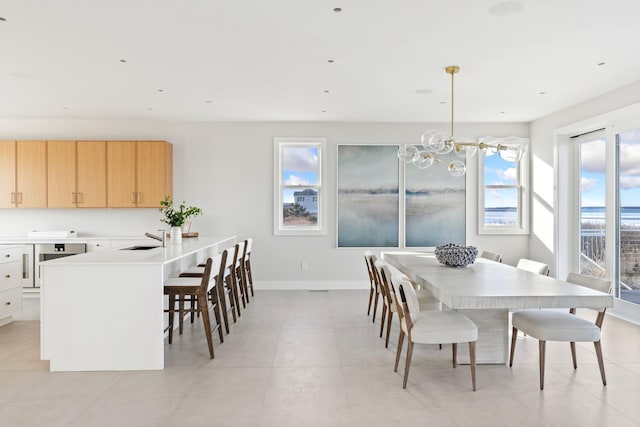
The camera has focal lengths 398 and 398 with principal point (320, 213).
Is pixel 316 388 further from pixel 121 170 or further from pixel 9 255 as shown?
pixel 121 170

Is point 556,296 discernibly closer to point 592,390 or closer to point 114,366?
point 592,390

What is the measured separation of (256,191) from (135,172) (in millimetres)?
1851

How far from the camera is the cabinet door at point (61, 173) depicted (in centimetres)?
603

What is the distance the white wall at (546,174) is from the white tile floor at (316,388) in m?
2.27

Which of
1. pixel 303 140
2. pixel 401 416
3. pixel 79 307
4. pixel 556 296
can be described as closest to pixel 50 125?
pixel 303 140

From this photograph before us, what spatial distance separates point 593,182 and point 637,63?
1.96 m

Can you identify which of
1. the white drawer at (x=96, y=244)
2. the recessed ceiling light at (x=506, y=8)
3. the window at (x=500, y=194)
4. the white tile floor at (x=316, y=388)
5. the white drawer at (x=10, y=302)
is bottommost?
the white tile floor at (x=316, y=388)

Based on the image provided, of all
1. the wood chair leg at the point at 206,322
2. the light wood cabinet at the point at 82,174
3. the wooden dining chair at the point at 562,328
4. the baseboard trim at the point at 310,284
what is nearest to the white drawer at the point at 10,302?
the light wood cabinet at the point at 82,174

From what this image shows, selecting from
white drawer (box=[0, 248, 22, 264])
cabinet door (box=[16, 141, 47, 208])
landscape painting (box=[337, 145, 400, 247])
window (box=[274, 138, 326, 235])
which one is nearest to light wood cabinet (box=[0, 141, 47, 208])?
cabinet door (box=[16, 141, 47, 208])

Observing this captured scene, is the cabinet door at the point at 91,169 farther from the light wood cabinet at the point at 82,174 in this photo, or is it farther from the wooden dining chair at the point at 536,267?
the wooden dining chair at the point at 536,267

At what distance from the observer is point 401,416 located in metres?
2.42

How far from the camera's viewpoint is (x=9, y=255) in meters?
4.47

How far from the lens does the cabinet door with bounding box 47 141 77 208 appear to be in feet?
19.8

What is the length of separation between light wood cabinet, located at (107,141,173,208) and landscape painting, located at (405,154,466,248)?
392 centimetres
